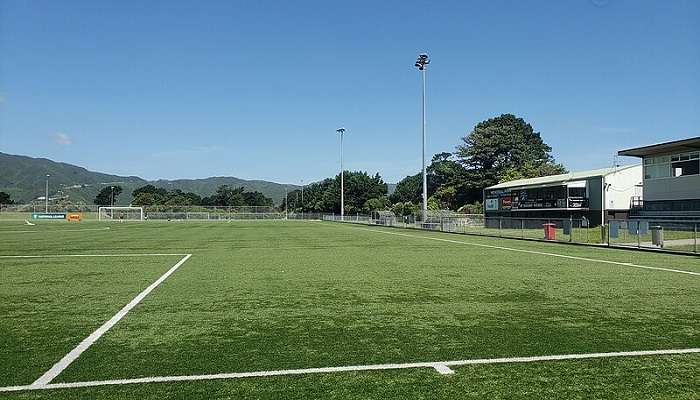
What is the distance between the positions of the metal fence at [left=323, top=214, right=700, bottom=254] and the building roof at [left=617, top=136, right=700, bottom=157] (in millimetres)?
15985

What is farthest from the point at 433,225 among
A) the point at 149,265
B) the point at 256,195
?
the point at 256,195

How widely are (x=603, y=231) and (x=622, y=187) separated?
31.0 meters

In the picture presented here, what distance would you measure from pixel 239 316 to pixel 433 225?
1518 inches

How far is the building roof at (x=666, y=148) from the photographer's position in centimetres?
4276

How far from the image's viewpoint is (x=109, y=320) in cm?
741

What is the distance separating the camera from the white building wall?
5266cm

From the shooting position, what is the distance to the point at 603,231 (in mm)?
25844

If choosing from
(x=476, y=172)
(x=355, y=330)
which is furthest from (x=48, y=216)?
(x=355, y=330)

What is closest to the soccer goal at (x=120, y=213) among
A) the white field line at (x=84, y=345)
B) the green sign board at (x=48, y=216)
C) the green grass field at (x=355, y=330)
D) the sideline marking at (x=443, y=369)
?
the green sign board at (x=48, y=216)

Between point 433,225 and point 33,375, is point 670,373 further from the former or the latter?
point 433,225

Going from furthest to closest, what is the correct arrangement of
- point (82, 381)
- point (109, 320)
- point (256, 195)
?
point (256, 195) → point (109, 320) → point (82, 381)

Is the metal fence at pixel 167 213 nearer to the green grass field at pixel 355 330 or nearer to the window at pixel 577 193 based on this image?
the window at pixel 577 193

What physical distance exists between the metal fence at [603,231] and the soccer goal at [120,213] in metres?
63.5

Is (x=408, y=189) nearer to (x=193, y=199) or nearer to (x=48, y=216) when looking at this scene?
(x=193, y=199)
